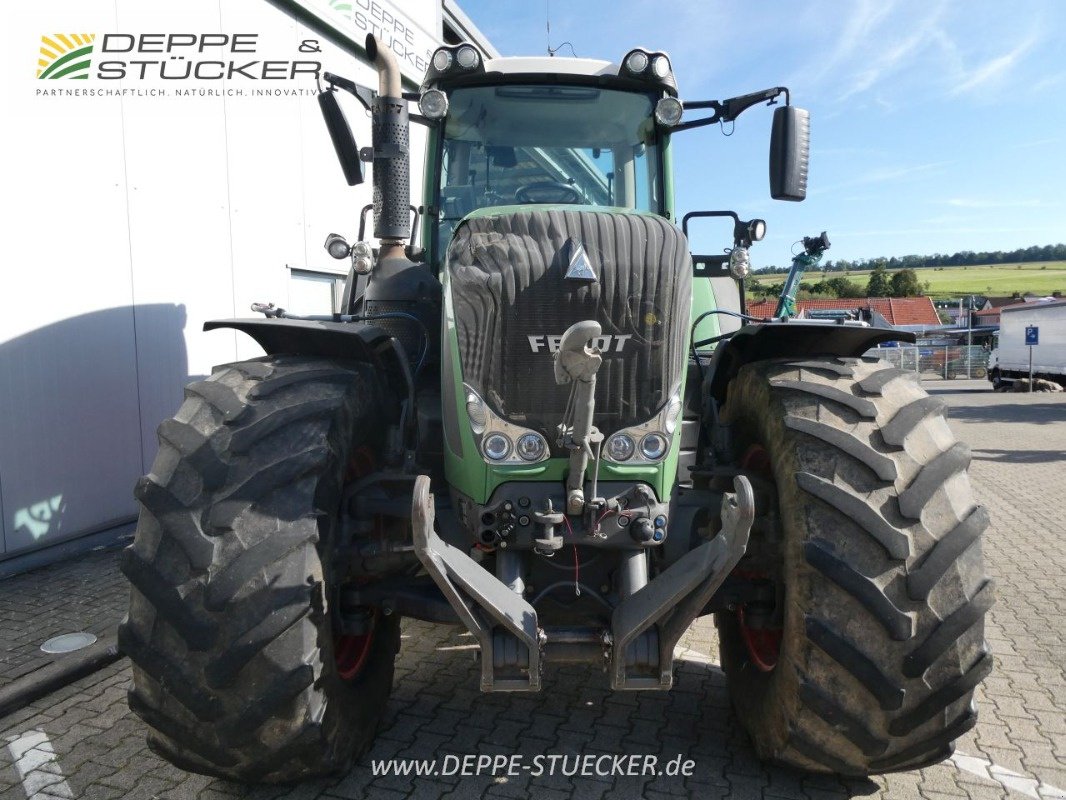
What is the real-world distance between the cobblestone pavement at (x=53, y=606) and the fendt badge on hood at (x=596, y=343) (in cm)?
316

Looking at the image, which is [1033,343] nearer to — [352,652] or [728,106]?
[728,106]

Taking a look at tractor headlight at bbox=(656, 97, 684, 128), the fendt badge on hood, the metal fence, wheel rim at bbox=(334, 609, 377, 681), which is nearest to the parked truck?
the metal fence

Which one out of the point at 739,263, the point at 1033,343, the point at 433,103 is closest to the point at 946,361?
the point at 1033,343

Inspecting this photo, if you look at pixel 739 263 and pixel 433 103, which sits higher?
pixel 433 103

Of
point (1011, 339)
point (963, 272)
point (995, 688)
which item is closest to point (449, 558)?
point (995, 688)

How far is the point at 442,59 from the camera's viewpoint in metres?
3.92

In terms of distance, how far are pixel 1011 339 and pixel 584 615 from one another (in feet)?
108

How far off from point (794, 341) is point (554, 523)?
130 cm

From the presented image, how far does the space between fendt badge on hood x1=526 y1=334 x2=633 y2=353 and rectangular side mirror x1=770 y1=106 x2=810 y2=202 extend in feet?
5.50

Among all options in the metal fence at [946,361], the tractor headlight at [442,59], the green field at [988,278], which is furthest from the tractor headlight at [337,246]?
the green field at [988,278]

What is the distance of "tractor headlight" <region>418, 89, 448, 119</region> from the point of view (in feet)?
12.8

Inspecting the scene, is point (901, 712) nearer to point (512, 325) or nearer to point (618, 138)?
point (512, 325)

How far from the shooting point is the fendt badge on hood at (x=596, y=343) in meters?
2.74

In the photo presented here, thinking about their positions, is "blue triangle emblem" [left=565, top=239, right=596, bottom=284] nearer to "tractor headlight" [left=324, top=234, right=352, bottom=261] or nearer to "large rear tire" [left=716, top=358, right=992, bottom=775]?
"large rear tire" [left=716, top=358, right=992, bottom=775]
